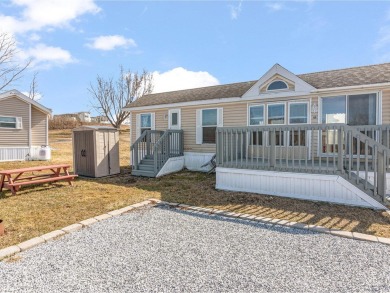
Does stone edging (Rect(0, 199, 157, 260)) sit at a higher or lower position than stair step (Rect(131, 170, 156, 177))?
lower

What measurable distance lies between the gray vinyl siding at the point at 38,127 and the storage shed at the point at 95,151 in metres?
8.10

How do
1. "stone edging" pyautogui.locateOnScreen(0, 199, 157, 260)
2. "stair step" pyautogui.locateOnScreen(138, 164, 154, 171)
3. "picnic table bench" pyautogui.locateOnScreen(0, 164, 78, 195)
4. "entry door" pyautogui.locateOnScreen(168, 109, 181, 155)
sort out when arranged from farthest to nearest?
"entry door" pyautogui.locateOnScreen(168, 109, 181, 155) < "stair step" pyautogui.locateOnScreen(138, 164, 154, 171) < "picnic table bench" pyautogui.locateOnScreen(0, 164, 78, 195) < "stone edging" pyautogui.locateOnScreen(0, 199, 157, 260)

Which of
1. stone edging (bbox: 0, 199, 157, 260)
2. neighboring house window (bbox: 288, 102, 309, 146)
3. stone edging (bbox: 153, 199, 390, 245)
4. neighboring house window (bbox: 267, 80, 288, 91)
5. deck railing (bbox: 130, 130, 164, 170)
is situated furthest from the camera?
deck railing (bbox: 130, 130, 164, 170)

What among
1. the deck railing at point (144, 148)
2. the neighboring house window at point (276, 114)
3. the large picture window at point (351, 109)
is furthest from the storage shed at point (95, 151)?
the large picture window at point (351, 109)

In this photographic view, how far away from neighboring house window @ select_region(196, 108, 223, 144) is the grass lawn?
120 inches

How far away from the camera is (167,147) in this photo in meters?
10.1

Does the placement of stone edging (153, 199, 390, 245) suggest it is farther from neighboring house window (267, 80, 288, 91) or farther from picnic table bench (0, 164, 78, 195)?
neighboring house window (267, 80, 288, 91)

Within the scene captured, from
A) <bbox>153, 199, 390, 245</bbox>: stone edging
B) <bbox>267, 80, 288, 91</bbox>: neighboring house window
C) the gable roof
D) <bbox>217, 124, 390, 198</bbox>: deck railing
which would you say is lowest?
<bbox>153, 199, 390, 245</bbox>: stone edging

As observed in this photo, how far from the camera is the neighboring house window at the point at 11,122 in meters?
14.0

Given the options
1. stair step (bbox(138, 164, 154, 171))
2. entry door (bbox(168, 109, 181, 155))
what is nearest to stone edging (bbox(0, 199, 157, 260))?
stair step (bbox(138, 164, 154, 171))

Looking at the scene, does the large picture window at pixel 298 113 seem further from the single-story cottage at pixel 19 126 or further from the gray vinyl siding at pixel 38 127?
the gray vinyl siding at pixel 38 127

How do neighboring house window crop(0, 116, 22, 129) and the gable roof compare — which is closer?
the gable roof

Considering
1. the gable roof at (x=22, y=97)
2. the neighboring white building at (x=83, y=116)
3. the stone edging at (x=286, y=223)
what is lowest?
the stone edging at (x=286, y=223)

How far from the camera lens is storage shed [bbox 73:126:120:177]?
9.02 meters
